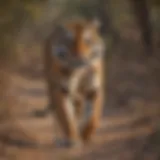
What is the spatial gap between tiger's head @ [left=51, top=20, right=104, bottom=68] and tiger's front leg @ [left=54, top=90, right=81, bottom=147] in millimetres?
135

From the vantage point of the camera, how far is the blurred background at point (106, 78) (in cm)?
162

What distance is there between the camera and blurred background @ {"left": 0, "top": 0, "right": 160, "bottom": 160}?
162 cm

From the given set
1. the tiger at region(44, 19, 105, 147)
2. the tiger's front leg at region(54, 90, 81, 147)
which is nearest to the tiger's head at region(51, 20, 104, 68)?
the tiger at region(44, 19, 105, 147)

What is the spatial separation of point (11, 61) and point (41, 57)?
0.12 m

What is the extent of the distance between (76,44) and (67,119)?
0.30 meters

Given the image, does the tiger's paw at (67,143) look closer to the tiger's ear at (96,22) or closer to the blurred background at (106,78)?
the blurred background at (106,78)

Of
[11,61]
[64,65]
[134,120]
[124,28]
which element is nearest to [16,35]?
[11,61]

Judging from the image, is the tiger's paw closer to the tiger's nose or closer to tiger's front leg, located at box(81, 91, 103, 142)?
tiger's front leg, located at box(81, 91, 103, 142)

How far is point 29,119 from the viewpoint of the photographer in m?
1.63

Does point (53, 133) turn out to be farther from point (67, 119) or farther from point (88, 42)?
point (88, 42)

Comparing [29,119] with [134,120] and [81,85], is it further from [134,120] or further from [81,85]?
[134,120]

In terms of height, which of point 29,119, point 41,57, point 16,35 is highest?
point 16,35

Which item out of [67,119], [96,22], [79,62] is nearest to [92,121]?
[67,119]

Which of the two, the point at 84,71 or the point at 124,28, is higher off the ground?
the point at 124,28
